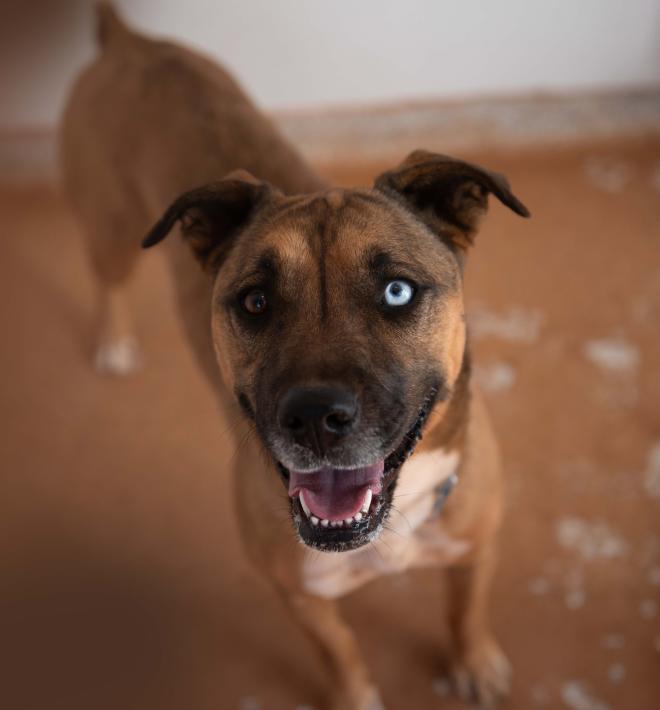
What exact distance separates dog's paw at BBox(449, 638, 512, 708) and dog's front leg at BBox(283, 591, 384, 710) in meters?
0.27


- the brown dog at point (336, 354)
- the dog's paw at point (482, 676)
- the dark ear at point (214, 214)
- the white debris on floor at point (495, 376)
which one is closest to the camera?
the brown dog at point (336, 354)

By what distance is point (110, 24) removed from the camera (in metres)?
3.06

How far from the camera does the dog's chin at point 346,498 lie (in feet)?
6.12

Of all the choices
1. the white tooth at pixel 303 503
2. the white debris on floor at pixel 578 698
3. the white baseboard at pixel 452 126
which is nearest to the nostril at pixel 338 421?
the white tooth at pixel 303 503

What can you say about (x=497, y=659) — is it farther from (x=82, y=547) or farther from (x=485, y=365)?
(x=82, y=547)

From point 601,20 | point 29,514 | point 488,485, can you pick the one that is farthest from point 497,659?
point 601,20

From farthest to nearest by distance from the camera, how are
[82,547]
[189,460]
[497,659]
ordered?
[189,460] < [82,547] < [497,659]

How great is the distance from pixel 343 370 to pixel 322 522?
1.30 ft

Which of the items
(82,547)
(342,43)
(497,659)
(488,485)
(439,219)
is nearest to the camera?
(439,219)

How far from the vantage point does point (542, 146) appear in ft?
14.8

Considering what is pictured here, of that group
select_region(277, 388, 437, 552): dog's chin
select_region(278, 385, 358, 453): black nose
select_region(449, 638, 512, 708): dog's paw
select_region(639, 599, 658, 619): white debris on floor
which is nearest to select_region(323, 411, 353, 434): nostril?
select_region(278, 385, 358, 453): black nose

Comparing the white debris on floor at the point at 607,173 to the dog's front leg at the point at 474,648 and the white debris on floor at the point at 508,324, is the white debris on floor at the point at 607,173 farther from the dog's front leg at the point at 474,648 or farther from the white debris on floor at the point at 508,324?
the dog's front leg at the point at 474,648

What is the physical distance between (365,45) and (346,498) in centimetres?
300

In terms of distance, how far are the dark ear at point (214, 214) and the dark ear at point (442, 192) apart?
322mm
